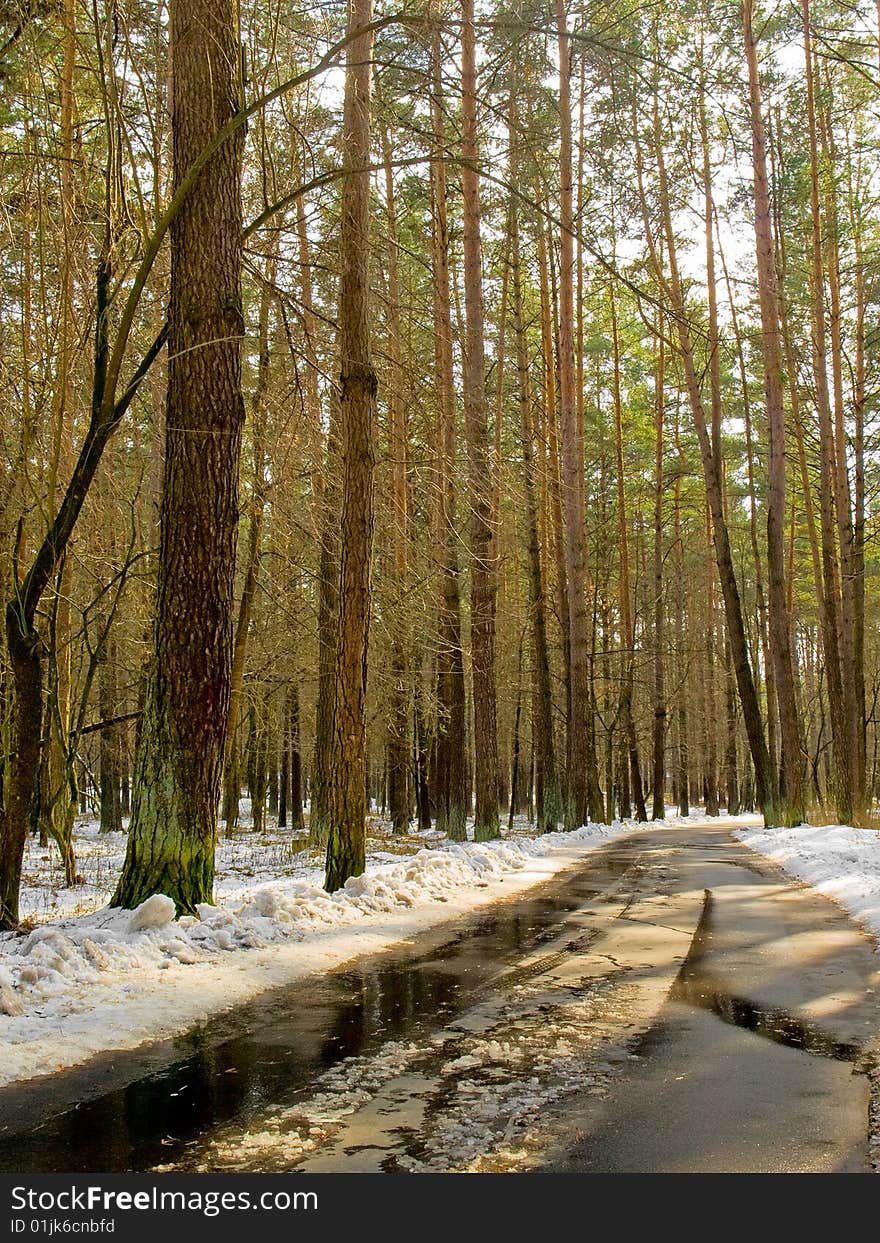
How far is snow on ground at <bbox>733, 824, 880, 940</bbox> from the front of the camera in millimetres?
9469

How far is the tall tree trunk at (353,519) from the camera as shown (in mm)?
10023

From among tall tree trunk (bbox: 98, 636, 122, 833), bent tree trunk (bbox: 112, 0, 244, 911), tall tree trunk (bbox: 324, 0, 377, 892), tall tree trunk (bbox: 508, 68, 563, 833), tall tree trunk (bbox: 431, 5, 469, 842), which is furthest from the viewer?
tall tree trunk (bbox: 98, 636, 122, 833)

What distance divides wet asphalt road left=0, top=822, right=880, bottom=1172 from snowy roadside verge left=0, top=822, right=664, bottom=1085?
0.85 ft

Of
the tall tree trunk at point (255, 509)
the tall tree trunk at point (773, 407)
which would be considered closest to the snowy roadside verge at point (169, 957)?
the tall tree trunk at point (255, 509)

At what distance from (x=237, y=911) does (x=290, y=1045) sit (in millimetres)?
3088

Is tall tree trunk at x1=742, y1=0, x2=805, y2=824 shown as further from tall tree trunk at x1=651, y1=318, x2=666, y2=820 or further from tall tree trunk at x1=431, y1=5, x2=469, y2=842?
tall tree trunk at x1=651, y1=318, x2=666, y2=820

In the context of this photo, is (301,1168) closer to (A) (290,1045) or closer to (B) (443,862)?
(A) (290,1045)

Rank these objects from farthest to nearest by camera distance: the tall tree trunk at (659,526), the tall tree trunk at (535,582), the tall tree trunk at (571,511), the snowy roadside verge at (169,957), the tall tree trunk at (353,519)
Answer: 1. the tall tree trunk at (659,526)
2. the tall tree trunk at (535,582)
3. the tall tree trunk at (571,511)
4. the tall tree trunk at (353,519)
5. the snowy roadside verge at (169,957)

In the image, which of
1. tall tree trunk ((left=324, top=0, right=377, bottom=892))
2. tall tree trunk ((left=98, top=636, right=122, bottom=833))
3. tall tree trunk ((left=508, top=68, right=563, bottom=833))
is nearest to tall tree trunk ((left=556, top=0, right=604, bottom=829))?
tall tree trunk ((left=508, top=68, right=563, bottom=833))

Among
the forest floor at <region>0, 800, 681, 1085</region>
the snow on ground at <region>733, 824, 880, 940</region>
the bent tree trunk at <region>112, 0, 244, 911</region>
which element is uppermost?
the bent tree trunk at <region>112, 0, 244, 911</region>

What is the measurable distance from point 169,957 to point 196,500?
11.1 ft

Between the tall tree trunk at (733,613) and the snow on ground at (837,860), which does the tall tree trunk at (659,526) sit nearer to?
the tall tree trunk at (733,613)

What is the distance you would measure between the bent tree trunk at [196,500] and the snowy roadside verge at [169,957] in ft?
1.96

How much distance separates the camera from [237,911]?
291 inches
